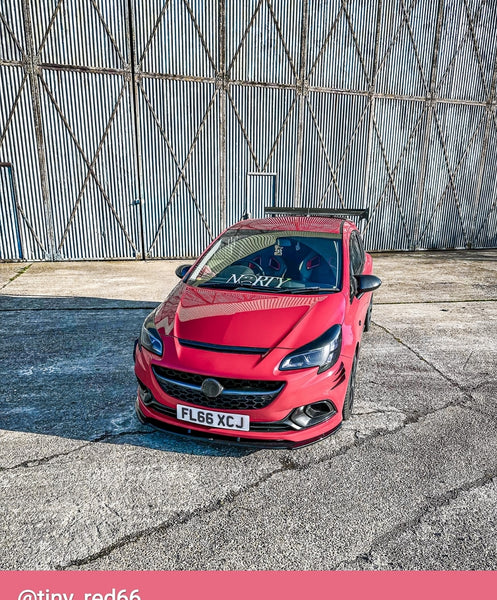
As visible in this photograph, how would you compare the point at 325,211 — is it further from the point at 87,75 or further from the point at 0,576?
the point at 87,75

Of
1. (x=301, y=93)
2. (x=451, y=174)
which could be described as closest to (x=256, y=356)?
(x=301, y=93)

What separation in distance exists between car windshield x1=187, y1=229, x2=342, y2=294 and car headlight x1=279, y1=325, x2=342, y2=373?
0.67 metres

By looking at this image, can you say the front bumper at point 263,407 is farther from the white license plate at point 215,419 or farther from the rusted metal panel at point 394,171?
the rusted metal panel at point 394,171

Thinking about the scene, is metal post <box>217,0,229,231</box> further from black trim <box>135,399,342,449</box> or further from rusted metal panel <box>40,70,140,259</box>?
black trim <box>135,399,342,449</box>

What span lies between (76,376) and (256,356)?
2.64 metres

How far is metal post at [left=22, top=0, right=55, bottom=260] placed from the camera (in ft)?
36.8

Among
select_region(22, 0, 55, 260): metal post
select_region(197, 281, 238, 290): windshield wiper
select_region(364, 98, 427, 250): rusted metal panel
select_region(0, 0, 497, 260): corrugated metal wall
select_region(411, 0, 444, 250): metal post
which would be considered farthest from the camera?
select_region(364, 98, 427, 250): rusted metal panel

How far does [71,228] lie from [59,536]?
11564 mm

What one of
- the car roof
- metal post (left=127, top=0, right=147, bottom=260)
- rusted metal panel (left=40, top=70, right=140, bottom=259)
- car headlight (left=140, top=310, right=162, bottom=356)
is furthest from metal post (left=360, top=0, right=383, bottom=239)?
car headlight (left=140, top=310, right=162, bottom=356)

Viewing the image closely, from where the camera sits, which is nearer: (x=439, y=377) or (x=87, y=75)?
(x=439, y=377)

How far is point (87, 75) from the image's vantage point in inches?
461

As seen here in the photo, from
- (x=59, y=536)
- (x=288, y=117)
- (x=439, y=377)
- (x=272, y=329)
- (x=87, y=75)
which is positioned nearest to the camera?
(x=59, y=536)

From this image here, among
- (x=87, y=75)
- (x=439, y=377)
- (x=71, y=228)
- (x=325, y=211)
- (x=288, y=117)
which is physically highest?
(x=87, y=75)

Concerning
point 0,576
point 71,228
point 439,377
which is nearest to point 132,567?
point 0,576
